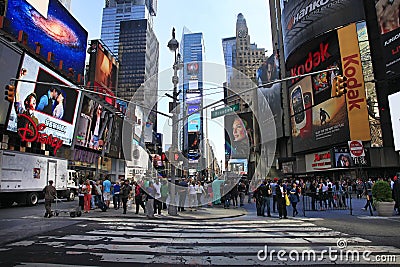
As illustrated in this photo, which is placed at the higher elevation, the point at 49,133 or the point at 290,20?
the point at 290,20

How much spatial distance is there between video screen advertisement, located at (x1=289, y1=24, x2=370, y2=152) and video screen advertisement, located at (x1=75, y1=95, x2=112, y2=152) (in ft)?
99.3

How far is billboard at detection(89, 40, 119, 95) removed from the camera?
168ft

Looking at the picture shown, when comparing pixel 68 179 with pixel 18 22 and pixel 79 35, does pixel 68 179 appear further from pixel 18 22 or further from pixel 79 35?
pixel 79 35

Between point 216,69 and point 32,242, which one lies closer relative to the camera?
point 32,242

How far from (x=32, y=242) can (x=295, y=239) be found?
7.76 m

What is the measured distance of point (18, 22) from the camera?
2506 cm

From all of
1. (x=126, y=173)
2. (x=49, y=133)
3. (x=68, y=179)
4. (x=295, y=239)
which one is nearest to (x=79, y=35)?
(x=49, y=133)

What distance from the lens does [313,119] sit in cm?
4150

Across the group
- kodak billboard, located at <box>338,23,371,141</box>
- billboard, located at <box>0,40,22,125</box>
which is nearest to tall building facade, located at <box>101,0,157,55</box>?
kodak billboard, located at <box>338,23,371,141</box>

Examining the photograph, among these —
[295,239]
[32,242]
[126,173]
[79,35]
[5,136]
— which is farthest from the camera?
[126,173]

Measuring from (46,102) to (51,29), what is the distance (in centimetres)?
1099

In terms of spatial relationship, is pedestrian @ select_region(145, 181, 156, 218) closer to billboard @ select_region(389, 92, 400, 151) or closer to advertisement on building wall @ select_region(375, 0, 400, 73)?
billboard @ select_region(389, 92, 400, 151)

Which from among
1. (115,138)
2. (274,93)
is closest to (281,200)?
(115,138)

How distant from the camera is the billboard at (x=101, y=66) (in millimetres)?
51062
